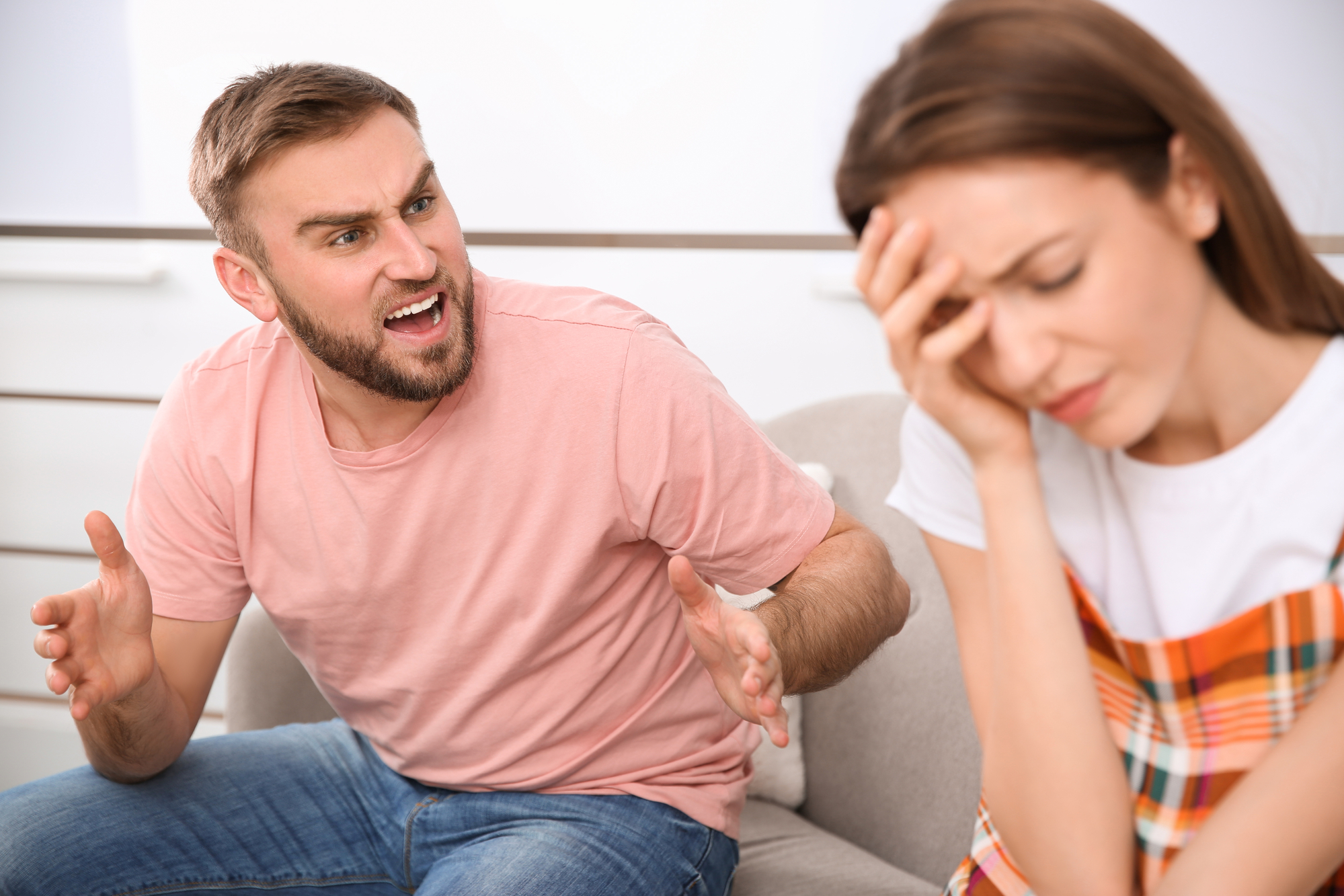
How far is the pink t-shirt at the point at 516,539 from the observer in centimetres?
126

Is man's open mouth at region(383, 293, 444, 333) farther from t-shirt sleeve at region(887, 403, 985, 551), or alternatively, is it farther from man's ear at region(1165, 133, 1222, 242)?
man's ear at region(1165, 133, 1222, 242)

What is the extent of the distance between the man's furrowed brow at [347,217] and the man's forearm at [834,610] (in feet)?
2.08

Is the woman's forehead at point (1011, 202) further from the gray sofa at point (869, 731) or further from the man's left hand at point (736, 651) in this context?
the gray sofa at point (869, 731)

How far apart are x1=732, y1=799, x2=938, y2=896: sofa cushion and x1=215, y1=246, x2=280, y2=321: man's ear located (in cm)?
96

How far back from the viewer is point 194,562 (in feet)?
4.50

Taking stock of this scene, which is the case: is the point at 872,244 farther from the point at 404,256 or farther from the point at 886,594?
the point at 404,256

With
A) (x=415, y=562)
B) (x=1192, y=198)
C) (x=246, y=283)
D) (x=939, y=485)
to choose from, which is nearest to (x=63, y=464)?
(x=246, y=283)

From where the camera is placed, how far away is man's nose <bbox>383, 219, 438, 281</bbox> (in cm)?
124

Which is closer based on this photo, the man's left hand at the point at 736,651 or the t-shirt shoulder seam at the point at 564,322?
the man's left hand at the point at 736,651

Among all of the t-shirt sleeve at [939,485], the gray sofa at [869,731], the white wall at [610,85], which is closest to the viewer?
the t-shirt sleeve at [939,485]

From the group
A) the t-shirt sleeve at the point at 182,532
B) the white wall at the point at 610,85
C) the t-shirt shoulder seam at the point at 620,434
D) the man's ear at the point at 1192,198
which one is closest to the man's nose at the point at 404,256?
the t-shirt shoulder seam at the point at 620,434

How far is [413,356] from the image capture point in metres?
1.25

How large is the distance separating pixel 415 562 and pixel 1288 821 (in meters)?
0.94

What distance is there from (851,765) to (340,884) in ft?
2.44
